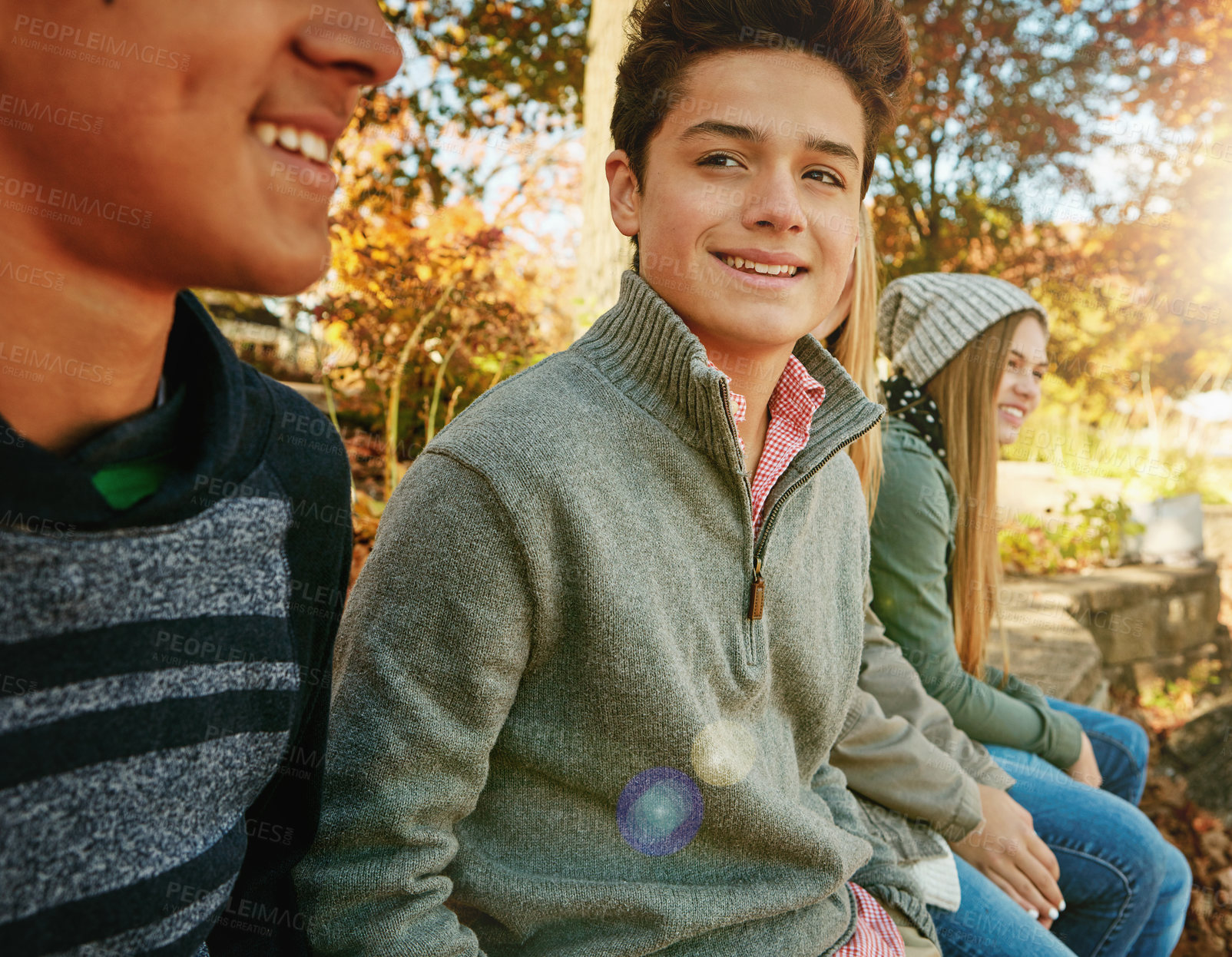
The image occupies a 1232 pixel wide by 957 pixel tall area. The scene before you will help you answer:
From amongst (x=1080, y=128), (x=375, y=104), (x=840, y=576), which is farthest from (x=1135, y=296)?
(x=840, y=576)

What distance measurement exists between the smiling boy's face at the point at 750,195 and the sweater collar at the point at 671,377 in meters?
0.09

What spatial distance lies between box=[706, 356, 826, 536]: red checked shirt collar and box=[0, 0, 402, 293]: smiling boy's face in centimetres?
101

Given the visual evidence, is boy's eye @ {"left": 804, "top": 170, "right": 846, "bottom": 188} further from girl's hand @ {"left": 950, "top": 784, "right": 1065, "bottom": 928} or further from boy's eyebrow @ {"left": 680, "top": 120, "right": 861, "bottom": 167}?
girl's hand @ {"left": 950, "top": 784, "right": 1065, "bottom": 928}

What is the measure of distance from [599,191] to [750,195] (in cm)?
261

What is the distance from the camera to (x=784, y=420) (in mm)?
1802

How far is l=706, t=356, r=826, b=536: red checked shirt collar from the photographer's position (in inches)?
67.1

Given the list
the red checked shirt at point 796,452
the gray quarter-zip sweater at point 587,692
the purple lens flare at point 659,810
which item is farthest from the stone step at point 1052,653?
the purple lens flare at point 659,810

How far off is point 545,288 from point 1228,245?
6.21 meters

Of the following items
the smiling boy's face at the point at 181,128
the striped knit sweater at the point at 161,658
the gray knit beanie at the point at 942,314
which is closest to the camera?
the smiling boy's face at the point at 181,128

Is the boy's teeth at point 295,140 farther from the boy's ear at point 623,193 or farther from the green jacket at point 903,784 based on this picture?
the green jacket at point 903,784

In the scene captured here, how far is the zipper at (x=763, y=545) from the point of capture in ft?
5.00

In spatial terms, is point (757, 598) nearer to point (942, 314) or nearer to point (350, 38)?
point (350, 38)

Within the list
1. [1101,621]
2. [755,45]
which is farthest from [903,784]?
[1101,621]

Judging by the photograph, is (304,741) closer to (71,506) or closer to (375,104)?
(71,506)
